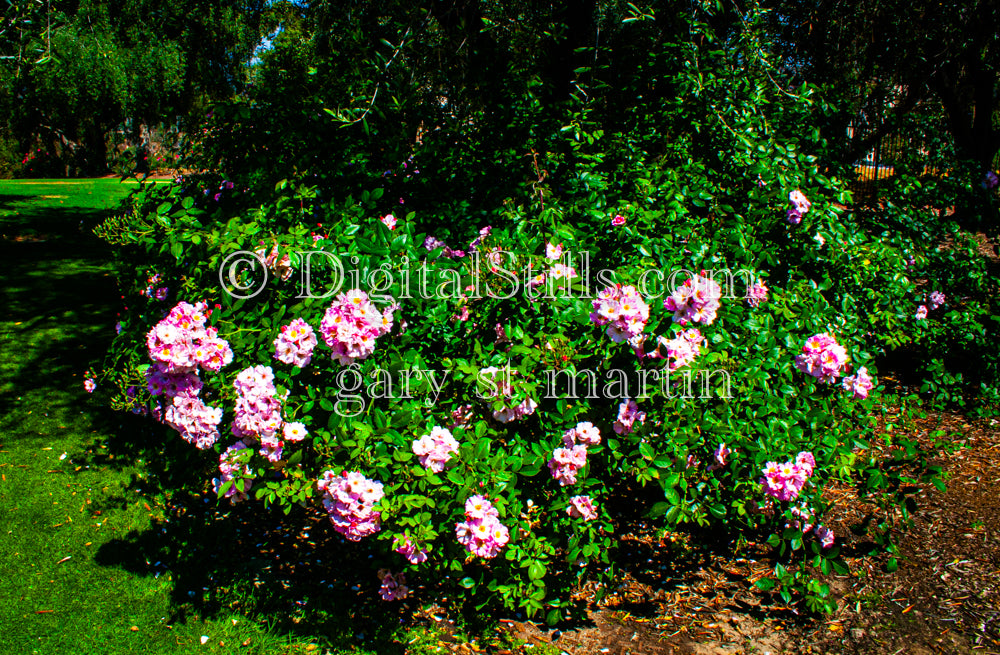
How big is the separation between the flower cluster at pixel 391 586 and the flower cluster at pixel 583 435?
97cm

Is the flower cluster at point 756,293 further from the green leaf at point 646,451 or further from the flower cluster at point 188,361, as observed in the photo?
the flower cluster at point 188,361

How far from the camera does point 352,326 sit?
95.8 inches

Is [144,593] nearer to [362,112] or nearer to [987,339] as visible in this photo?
[362,112]

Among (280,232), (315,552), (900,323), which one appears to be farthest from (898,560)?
(280,232)

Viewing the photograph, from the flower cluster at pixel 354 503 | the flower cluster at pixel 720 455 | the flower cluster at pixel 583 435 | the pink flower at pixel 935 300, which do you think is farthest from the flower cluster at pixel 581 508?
the pink flower at pixel 935 300

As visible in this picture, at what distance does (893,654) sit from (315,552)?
2.61 meters

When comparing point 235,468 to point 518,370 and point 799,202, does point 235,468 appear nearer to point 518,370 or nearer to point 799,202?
point 518,370

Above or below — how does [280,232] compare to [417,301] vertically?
above

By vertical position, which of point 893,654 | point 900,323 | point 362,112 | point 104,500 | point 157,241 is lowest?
point 893,654

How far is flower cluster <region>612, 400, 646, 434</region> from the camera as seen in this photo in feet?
8.43

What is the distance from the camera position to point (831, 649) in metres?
2.72

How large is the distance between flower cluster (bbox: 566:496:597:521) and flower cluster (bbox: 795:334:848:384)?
100 centimetres

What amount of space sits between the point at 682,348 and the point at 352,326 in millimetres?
1203

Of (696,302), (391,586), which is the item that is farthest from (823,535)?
(391,586)
